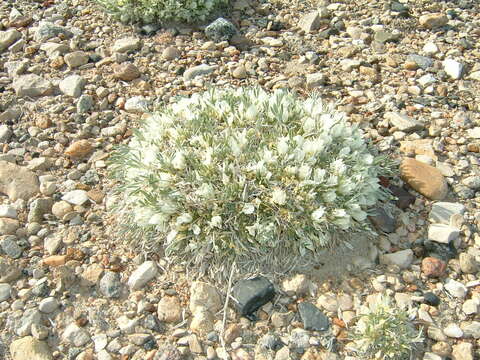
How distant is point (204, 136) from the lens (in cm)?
370

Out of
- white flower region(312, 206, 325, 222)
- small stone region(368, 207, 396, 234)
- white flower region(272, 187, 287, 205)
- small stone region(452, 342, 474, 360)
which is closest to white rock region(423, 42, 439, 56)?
small stone region(368, 207, 396, 234)

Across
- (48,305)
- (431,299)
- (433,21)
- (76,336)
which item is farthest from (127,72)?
(431,299)

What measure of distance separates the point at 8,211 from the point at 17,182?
12.4 inches

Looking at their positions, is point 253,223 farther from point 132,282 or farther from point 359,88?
point 359,88

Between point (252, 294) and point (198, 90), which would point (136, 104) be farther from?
point (252, 294)

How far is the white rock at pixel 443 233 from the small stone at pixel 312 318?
41.5 inches

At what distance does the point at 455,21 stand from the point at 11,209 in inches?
190

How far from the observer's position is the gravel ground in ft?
10.9

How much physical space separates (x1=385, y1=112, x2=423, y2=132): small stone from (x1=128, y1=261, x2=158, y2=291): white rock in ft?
8.01

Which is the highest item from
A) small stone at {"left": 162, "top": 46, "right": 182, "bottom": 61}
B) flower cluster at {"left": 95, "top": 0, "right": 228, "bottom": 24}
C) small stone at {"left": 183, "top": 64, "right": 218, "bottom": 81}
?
flower cluster at {"left": 95, "top": 0, "right": 228, "bottom": 24}

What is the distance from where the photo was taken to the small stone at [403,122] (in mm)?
4598

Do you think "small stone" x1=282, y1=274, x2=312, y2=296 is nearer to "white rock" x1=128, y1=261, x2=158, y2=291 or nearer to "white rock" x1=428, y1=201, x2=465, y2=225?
"white rock" x1=128, y1=261, x2=158, y2=291

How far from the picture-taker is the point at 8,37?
18.9ft

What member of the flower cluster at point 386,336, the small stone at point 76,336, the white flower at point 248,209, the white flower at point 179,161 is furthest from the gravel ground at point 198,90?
the white flower at point 179,161
